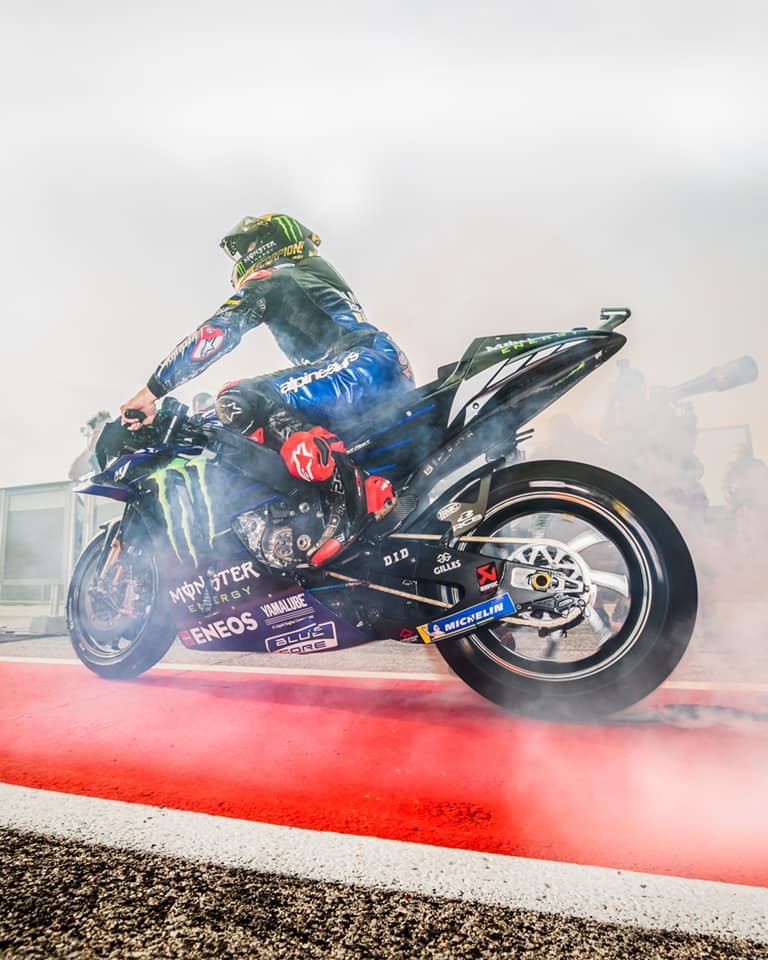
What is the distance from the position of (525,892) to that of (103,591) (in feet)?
7.91

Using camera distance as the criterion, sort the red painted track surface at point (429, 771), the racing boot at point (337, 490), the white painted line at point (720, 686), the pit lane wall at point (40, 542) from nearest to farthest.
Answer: the red painted track surface at point (429, 771)
the racing boot at point (337, 490)
the white painted line at point (720, 686)
the pit lane wall at point (40, 542)

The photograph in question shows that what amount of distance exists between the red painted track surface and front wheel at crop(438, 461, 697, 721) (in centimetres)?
12

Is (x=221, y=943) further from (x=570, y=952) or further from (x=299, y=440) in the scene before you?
(x=299, y=440)

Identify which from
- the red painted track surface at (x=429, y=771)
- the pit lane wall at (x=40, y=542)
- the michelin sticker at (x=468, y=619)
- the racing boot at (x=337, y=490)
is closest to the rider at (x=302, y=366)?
the racing boot at (x=337, y=490)

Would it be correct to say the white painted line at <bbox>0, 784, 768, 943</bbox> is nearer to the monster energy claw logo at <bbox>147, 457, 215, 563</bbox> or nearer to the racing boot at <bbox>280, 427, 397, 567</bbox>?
the racing boot at <bbox>280, 427, 397, 567</bbox>

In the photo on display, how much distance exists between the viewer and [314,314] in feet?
8.30

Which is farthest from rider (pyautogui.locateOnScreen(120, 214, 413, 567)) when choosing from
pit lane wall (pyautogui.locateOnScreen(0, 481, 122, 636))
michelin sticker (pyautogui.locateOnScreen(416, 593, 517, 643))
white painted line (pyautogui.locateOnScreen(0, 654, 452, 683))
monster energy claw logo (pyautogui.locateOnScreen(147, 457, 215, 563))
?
pit lane wall (pyautogui.locateOnScreen(0, 481, 122, 636))

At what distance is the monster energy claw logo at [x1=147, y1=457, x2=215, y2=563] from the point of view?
249 cm

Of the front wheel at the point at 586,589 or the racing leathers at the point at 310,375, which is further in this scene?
the racing leathers at the point at 310,375

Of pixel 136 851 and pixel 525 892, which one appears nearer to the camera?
pixel 525 892

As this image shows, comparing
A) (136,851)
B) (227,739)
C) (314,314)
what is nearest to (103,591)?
(227,739)

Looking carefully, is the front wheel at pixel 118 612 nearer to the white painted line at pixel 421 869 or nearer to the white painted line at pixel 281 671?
the white painted line at pixel 281 671

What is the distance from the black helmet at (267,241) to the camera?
2701 mm

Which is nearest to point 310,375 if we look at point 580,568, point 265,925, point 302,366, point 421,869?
point 302,366
